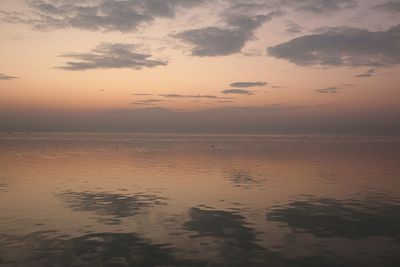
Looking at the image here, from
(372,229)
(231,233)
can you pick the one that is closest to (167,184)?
(231,233)

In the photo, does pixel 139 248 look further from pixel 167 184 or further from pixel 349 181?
pixel 349 181

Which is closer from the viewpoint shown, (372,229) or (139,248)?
(139,248)

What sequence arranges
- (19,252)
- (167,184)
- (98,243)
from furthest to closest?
1. (167,184)
2. (98,243)
3. (19,252)

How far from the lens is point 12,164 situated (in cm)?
6009

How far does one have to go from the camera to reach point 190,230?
2375 centimetres

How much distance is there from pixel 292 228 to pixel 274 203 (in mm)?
7917

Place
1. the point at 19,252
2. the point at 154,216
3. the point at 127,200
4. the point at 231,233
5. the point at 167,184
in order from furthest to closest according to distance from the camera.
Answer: the point at 167,184
the point at 127,200
the point at 154,216
the point at 231,233
the point at 19,252

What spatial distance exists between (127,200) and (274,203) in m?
12.2

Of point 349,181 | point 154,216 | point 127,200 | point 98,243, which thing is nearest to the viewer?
point 98,243

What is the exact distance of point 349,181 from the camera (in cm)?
4531

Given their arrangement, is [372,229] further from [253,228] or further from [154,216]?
[154,216]

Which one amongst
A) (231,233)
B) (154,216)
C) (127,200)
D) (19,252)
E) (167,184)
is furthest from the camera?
(167,184)

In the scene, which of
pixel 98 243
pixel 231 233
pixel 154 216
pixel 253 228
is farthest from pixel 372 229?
pixel 98 243

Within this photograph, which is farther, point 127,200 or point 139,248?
point 127,200
